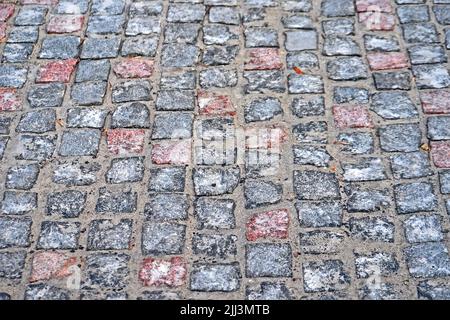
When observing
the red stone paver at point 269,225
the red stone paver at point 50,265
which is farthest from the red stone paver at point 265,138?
the red stone paver at point 50,265

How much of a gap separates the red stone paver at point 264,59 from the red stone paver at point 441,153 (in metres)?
1.11

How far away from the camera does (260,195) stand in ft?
11.0

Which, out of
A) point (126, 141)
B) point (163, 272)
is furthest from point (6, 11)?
point (163, 272)

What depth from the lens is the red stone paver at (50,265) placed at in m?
3.04

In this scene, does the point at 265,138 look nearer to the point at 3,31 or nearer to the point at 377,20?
the point at 377,20

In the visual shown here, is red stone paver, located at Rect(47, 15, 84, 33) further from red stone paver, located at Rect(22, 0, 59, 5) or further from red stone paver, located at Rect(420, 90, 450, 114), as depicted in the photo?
red stone paver, located at Rect(420, 90, 450, 114)

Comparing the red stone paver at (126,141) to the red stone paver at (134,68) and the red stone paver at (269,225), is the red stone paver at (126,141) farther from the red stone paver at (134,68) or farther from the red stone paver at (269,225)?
the red stone paver at (269,225)

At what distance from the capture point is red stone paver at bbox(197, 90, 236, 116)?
12.5 ft

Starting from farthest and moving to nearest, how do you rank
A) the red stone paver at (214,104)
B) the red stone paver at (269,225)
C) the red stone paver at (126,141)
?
the red stone paver at (214,104) < the red stone paver at (126,141) < the red stone paver at (269,225)

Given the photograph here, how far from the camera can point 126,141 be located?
3.63m

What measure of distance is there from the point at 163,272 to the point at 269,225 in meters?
0.59

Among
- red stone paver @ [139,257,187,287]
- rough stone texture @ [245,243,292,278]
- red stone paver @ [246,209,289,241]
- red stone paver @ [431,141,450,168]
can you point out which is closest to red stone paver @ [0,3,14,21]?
red stone paver @ [139,257,187,287]
